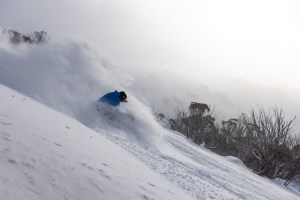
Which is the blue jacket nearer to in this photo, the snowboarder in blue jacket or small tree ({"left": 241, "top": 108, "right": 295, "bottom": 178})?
the snowboarder in blue jacket

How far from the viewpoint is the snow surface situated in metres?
3.83

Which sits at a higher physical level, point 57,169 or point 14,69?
point 14,69

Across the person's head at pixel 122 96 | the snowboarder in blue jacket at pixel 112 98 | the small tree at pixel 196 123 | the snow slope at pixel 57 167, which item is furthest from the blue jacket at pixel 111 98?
the small tree at pixel 196 123

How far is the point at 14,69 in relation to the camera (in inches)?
393

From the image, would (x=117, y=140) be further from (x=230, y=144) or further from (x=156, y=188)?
(x=230, y=144)

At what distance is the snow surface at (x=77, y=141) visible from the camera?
3830 mm

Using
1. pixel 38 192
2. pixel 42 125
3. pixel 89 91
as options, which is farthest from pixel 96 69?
pixel 38 192

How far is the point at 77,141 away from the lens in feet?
19.5

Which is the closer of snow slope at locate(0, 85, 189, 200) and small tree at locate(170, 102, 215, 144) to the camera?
snow slope at locate(0, 85, 189, 200)

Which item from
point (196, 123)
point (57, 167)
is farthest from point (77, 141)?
point (196, 123)

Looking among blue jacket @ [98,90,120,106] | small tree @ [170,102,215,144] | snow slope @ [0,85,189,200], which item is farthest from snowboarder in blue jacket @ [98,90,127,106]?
small tree @ [170,102,215,144]

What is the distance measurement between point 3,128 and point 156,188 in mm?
2262

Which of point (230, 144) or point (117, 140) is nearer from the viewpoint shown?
point (117, 140)

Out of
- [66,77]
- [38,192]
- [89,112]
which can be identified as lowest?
[38,192]
